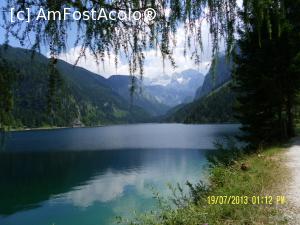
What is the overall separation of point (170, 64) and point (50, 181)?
42.6m

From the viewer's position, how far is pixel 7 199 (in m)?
33.2

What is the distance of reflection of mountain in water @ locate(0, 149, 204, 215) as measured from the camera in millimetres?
32188

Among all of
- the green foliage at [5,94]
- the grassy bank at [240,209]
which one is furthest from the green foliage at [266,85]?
the green foliage at [5,94]

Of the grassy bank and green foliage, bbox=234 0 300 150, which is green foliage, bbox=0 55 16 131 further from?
green foliage, bbox=234 0 300 150

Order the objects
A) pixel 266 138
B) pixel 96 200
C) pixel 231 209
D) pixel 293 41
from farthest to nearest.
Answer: pixel 96 200 → pixel 266 138 → pixel 293 41 → pixel 231 209

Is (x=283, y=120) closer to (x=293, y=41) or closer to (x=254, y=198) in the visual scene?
(x=293, y=41)

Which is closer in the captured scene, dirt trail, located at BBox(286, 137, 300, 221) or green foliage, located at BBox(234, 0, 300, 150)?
dirt trail, located at BBox(286, 137, 300, 221)

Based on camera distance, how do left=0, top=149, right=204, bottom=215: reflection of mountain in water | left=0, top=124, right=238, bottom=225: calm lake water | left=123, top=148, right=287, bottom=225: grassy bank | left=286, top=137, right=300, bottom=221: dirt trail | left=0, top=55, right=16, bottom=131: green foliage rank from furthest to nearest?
left=0, top=149, right=204, bottom=215: reflection of mountain in water → left=0, top=124, right=238, bottom=225: calm lake water → left=286, top=137, right=300, bottom=221: dirt trail → left=123, top=148, right=287, bottom=225: grassy bank → left=0, top=55, right=16, bottom=131: green foliage

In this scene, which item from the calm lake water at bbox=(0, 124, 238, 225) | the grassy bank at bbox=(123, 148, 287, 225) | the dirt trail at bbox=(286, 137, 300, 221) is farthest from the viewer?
the calm lake water at bbox=(0, 124, 238, 225)

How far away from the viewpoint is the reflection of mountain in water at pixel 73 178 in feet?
106

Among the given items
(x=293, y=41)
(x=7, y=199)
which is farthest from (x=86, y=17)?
(x=7, y=199)

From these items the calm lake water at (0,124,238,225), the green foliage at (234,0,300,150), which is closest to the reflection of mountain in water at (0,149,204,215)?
the calm lake water at (0,124,238,225)

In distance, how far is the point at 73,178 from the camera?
4341 centimetres

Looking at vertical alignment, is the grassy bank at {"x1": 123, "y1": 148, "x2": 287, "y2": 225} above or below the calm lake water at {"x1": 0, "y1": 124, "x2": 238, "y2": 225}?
above
